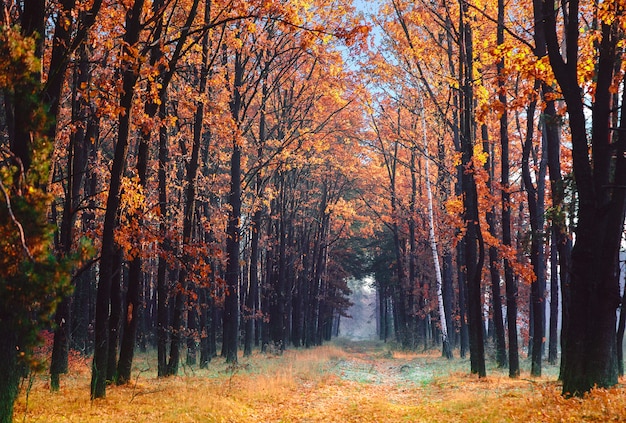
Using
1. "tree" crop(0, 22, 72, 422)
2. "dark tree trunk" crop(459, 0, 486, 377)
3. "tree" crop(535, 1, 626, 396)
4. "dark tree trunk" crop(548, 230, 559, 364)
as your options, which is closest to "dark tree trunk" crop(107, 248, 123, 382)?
"tree" crop(0, 22, 72, 422)

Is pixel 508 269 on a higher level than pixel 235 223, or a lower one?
lower

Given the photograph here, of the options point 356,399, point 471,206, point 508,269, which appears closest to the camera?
point 356,399

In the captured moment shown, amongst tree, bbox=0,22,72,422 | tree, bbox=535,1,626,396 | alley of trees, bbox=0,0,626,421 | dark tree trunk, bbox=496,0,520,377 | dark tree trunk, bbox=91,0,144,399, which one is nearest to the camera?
tree, bbox=0,22,72,422

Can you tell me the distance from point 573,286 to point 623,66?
16.9ft

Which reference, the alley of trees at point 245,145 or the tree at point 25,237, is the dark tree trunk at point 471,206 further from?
the tree at point 25,237

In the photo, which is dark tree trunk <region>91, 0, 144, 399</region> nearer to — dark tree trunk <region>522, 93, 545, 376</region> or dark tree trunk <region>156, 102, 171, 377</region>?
dark tree trunk <region>156, 102, 171, 377</region>

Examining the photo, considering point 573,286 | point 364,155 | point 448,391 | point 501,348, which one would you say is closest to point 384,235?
point 364,155

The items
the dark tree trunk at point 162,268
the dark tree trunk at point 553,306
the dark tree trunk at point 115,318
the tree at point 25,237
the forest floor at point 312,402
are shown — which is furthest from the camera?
the dark tree trunk at point 553,306

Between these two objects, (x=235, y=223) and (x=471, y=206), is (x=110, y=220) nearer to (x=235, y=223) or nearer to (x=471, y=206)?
(x=235, y=223)

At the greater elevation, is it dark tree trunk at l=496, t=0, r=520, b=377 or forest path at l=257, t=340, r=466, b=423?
dark tree trunk at l=496, t=0, r=520, b=377

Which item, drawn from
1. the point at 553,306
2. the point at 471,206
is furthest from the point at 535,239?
the point at 553,306

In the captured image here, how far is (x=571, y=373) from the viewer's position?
9.66m

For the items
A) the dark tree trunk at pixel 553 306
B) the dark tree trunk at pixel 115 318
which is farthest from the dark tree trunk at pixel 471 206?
the dark tree trunk at pixel 115 318

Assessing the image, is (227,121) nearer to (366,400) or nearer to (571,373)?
(366,400)
